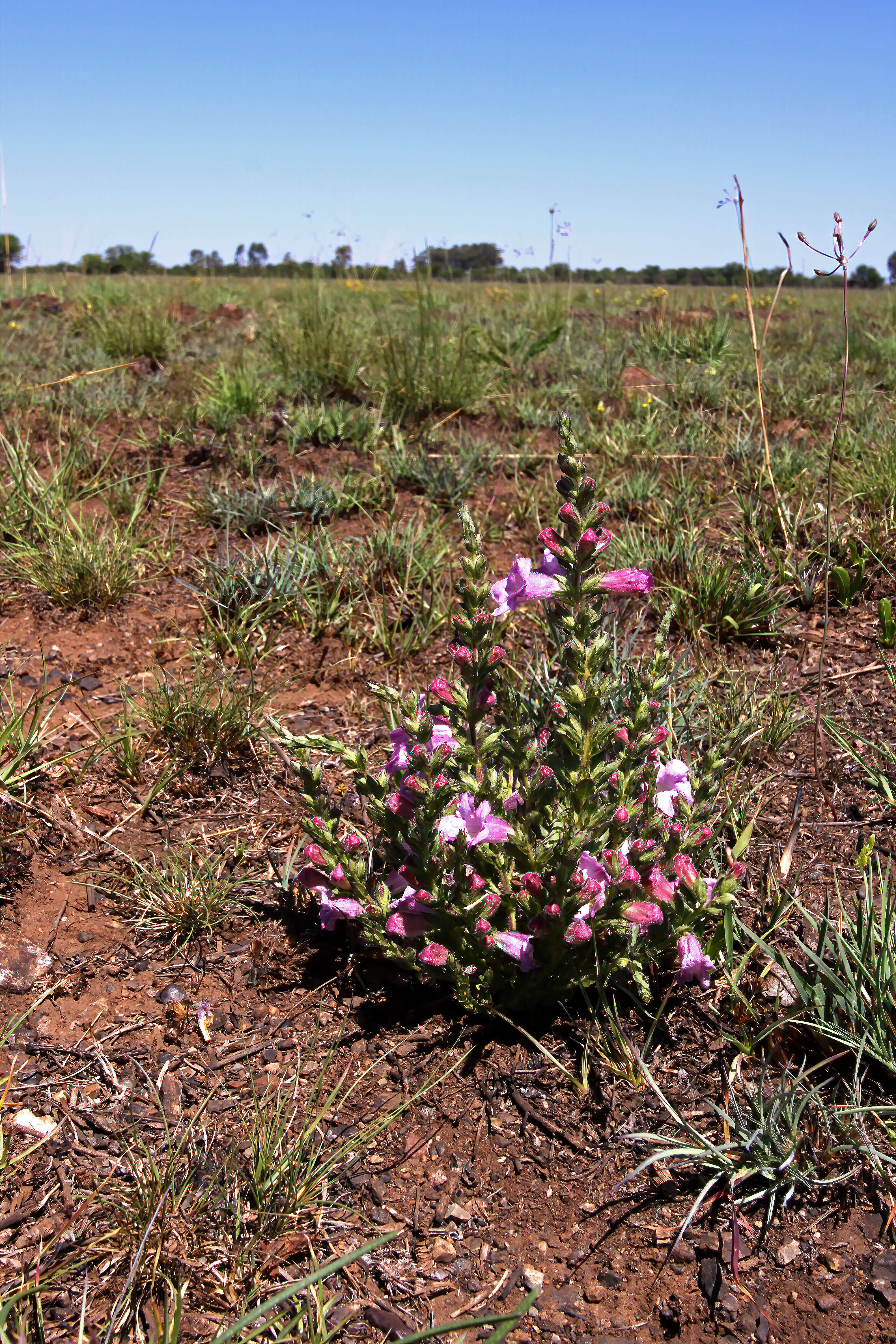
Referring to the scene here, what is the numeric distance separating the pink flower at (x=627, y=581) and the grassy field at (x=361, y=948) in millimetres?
592

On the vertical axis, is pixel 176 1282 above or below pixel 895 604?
below

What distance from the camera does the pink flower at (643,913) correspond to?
167 cm

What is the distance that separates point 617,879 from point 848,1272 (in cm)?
71

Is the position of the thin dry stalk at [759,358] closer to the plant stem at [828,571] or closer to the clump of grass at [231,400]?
the plant stem at [828,571]

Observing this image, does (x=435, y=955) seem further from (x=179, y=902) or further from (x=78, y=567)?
(x=78, y=567)

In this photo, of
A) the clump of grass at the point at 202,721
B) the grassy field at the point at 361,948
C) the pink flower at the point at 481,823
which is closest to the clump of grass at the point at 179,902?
the grassy field at the point at 361,948

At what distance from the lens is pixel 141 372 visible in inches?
216

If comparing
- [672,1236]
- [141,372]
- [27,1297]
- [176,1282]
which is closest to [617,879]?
[672,1236]

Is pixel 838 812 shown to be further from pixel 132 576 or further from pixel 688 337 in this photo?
pixel 688 337

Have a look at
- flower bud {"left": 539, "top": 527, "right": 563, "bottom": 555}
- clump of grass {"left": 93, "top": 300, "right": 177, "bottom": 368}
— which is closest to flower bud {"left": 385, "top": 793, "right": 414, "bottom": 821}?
flower bud {"left": 539, "top": 527, "right": 563, "bottom": 555}

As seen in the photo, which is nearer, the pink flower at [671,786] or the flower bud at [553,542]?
the flower bud at [553,542]

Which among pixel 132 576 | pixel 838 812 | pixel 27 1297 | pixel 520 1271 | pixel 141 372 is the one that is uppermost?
pixel 141 372

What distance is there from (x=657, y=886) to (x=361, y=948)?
746mm

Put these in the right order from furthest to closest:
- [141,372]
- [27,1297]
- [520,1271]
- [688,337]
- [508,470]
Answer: [688,337]
[141,372]
[508,470]
[520,1271]
[27,1297]
